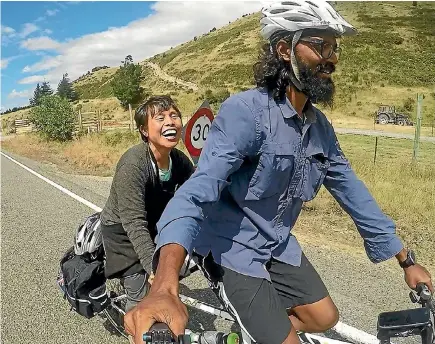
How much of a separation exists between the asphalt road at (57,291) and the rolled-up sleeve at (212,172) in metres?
2.11

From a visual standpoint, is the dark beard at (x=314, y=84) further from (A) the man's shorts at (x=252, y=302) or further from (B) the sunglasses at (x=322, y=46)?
(A) the man's shorts at (x=252, y=302)

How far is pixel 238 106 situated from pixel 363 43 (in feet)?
218

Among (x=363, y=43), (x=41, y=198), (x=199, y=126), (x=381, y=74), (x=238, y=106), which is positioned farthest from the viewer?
(x=363, y=43)

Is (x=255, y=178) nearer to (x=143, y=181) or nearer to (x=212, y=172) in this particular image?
(x=212, y=172)

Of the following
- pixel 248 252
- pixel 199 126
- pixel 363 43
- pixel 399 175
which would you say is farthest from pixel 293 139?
pixel 363 43

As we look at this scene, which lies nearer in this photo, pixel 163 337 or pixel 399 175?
pixel 163 337

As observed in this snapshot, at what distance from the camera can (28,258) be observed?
5332mm

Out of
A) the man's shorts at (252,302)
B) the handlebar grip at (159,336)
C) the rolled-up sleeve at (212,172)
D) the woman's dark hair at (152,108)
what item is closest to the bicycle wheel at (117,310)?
the woman's dark hair at (152,108)

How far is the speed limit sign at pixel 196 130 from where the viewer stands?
16.2ft

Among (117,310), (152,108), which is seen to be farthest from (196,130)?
(117,310)

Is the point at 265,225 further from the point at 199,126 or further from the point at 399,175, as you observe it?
the point at 399,175

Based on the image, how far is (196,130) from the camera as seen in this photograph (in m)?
5.07

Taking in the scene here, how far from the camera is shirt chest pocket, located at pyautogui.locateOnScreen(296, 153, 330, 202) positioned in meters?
2.03

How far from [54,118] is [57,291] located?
2353 centimetres
